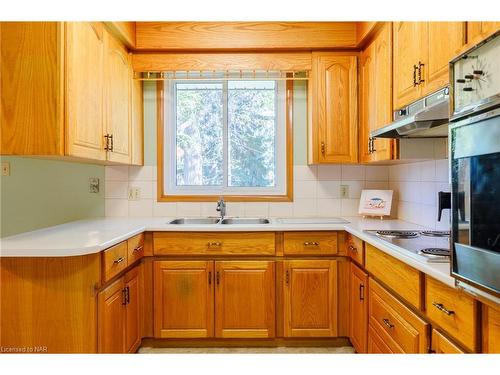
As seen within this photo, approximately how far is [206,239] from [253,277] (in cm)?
41

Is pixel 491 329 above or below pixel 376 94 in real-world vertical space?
below

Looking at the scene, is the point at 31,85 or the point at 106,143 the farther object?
the point at 106,143

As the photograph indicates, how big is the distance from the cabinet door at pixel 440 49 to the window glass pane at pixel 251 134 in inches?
55.1

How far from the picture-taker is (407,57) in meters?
1.85

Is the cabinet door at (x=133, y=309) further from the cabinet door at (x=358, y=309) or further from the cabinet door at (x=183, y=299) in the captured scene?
the cabinet door at (x=358, y=309)

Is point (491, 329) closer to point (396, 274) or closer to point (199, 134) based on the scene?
point (396, 274)

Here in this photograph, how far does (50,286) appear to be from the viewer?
1532mm

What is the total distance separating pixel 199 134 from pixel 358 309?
1839 millimetres

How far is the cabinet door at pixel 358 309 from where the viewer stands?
6.33 ft

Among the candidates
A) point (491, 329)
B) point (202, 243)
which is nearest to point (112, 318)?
point (202, 243)

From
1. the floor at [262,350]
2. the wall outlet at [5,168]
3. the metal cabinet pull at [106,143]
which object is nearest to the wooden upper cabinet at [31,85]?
the wall outlet at [5,168]

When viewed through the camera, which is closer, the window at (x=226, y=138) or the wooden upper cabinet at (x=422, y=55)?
the wooden upper cabinet at (x=422, y=55)

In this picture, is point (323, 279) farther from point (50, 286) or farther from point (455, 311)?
point (50, 286)

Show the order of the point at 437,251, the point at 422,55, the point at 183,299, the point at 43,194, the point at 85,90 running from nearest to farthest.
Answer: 1. the point at 437,251
2. the point at 422,55
3. the point at 85,90
4. the point at 43,194
5. the point at 183,299
